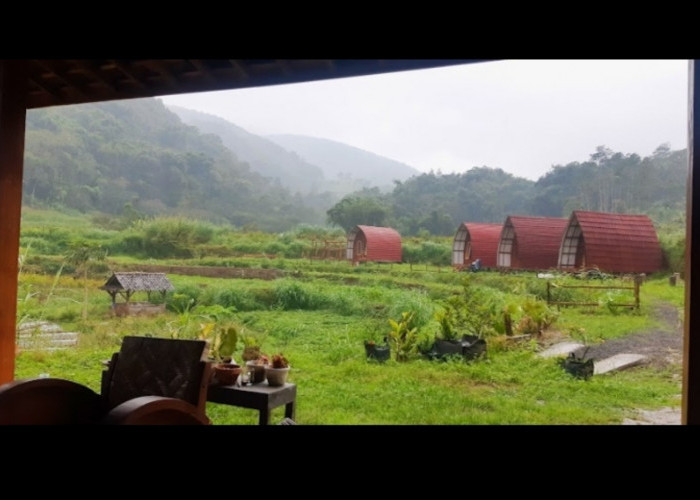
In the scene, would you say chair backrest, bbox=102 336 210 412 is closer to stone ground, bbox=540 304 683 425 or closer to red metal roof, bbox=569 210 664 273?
stone ground, bbox=540 304 683 425

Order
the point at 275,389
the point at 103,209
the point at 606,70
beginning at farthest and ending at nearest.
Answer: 1. the point at 103,209
2. the point at 606,70
3. the point at 275,389

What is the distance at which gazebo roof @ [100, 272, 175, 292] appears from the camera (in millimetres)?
4477

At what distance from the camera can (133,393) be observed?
6.44ft

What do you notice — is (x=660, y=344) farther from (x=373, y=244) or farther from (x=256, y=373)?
(x=256, y=373)

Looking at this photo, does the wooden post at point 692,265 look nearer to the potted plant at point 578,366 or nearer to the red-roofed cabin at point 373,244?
the potted plant at point 578,366

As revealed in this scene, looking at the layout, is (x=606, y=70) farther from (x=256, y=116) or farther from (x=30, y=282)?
(x=30, y=282)

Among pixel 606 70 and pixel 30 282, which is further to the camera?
pixel 30 282

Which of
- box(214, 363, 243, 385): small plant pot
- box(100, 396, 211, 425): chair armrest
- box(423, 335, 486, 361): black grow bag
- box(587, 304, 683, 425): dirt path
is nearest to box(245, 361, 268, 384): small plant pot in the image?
box(214, 363, 243, 385): small plant pot

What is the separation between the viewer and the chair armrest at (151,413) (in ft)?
3.68

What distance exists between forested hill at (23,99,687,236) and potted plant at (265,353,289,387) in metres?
2.25
